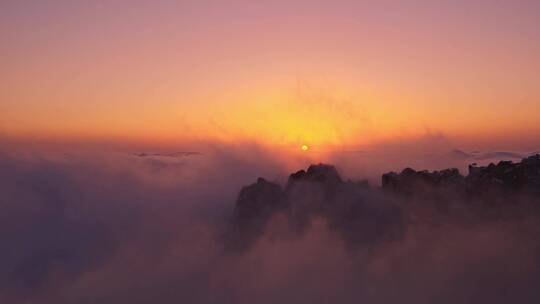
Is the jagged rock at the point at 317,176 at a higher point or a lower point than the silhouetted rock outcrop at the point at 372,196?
higher

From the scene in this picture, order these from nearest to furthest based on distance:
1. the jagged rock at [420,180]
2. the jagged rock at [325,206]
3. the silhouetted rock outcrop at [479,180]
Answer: the silhouetted rock outcrop at [479,180], the jagged rock at [325,206], the jagged rock at [420,180]

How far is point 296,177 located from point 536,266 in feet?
253

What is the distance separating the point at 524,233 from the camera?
15138 centimetres

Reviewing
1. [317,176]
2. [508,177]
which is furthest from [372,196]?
[508,177]

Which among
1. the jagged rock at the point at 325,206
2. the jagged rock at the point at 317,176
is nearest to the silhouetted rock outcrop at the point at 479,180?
the jagged rock at the point at 325,206

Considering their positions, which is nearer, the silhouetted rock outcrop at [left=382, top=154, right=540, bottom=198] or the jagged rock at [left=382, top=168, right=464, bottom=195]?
the silhouetted rock outcrop at [left=382, top=154, right=540, bottom=198]

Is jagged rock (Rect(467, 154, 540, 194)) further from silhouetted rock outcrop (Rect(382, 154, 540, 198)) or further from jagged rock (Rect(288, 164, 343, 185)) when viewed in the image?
jagged rock (Rect(288, 164, 343, 185))

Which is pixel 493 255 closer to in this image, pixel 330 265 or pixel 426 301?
pixel 426 301

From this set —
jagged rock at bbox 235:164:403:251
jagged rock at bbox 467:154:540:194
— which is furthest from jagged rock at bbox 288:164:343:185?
jagged rock at bbox 467:154:540:194

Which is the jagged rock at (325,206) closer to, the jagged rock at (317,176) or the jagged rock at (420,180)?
the jagged rock at (317,176)

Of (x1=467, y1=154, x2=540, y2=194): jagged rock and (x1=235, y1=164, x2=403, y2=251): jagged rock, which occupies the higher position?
(x1=467, y1=154, x2=540, y2=194): jagged rock

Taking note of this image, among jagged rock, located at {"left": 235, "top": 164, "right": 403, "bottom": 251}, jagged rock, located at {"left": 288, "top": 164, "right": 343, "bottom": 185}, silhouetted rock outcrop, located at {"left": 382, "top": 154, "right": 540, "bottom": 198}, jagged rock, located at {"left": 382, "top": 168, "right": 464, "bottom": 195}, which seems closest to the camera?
silhouetted rock outcrop, located at {"left": 382, "top": 154, "right": 540, "bottom": 198}

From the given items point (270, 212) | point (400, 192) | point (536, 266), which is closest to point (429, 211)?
point (400, 192)

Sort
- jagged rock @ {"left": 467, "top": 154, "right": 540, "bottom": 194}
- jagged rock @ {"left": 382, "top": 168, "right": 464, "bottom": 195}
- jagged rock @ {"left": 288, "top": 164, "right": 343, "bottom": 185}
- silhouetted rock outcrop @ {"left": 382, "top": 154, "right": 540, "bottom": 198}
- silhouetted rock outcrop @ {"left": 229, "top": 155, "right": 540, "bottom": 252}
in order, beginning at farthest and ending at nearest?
jagged rock @ {"left": 288, "top": 164, "right": 343, "bottom": 185}
jagged rock @ {"left": 382, "top": 168, "right": 464, "bottom": 195}
silhouetted rock outcrop @ {"left": 229, "top": 155, "right": 540, "bottom": 252}
silhouetted rock outcrop @ {"left": 382, "top": 154, "right": 540, "bottom": 198}
jagged rock @ {"left": 467, "top": 154, "right": 540, "bottom": 194}
